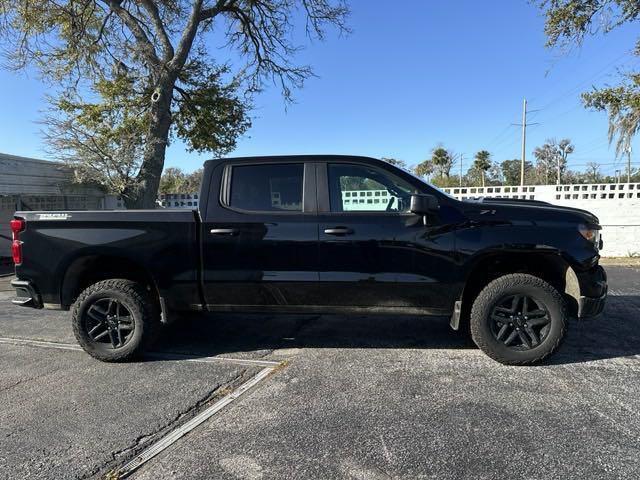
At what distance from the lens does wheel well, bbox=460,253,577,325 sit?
4.44 metres

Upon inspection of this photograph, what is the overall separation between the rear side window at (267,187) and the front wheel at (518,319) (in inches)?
79.2

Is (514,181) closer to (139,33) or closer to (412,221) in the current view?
(139,33)

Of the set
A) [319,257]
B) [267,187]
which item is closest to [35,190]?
[267,187]

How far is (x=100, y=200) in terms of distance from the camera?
16.6m

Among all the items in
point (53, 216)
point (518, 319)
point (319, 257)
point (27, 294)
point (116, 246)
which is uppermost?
point (53, 216)

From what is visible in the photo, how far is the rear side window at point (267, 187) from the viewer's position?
4.61m

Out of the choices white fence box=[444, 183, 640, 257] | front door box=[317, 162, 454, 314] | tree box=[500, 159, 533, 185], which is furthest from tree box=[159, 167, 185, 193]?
tree box=[500, 159, 533, 185]

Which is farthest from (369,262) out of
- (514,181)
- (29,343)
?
(514,181)

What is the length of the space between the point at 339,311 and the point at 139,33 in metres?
14.6

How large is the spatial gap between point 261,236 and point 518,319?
8.25ft

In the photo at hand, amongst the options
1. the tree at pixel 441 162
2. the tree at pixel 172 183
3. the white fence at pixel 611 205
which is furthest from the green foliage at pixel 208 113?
the tree at pixel 441 162

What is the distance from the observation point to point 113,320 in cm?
470

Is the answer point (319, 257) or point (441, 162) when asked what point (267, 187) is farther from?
point (441, 162)

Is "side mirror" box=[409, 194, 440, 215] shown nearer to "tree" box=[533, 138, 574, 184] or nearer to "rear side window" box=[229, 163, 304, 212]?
"rear side window" box=[229, 163, 304, 212]
